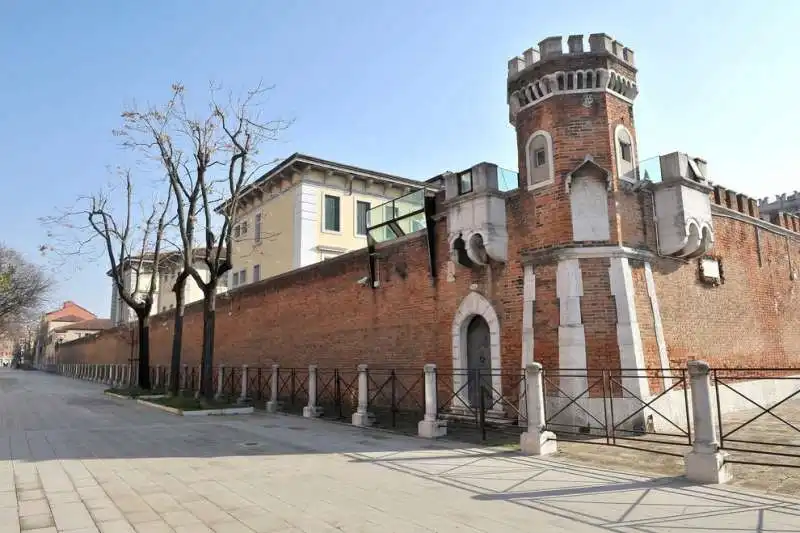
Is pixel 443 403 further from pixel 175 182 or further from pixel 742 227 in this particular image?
pixel 175 182

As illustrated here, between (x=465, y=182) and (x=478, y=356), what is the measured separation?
13.6ft

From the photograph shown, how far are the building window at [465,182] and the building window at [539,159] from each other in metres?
1.41

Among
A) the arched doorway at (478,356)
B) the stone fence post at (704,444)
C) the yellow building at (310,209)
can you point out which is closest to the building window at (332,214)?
the yellow building at (310,209)

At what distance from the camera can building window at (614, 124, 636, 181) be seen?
11.5 metres

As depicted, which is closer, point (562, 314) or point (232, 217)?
point (562, 314)

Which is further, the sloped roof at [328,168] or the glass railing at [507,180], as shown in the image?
the sloped roof at [328,168]

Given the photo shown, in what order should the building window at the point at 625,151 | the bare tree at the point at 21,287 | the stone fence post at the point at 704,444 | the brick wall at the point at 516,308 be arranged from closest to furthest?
the stone fence post at the point at 704,444 → the brick wall at the point at 516,308 → the building window at the point at 625,151 → the bare tree at the point at 21,287

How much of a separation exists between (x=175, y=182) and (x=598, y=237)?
15.3 meters

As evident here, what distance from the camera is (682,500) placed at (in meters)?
5.83

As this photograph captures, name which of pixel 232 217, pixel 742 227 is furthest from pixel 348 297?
pixel 742 227

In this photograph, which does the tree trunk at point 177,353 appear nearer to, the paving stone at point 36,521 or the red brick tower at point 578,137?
the paving stone at point 36,521

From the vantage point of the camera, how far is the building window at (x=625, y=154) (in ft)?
37.6

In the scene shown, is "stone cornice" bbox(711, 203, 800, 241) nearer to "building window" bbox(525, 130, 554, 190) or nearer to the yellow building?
"building window" bbox(525, 130, 554, 190)

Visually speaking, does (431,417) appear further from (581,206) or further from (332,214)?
(332,214)
